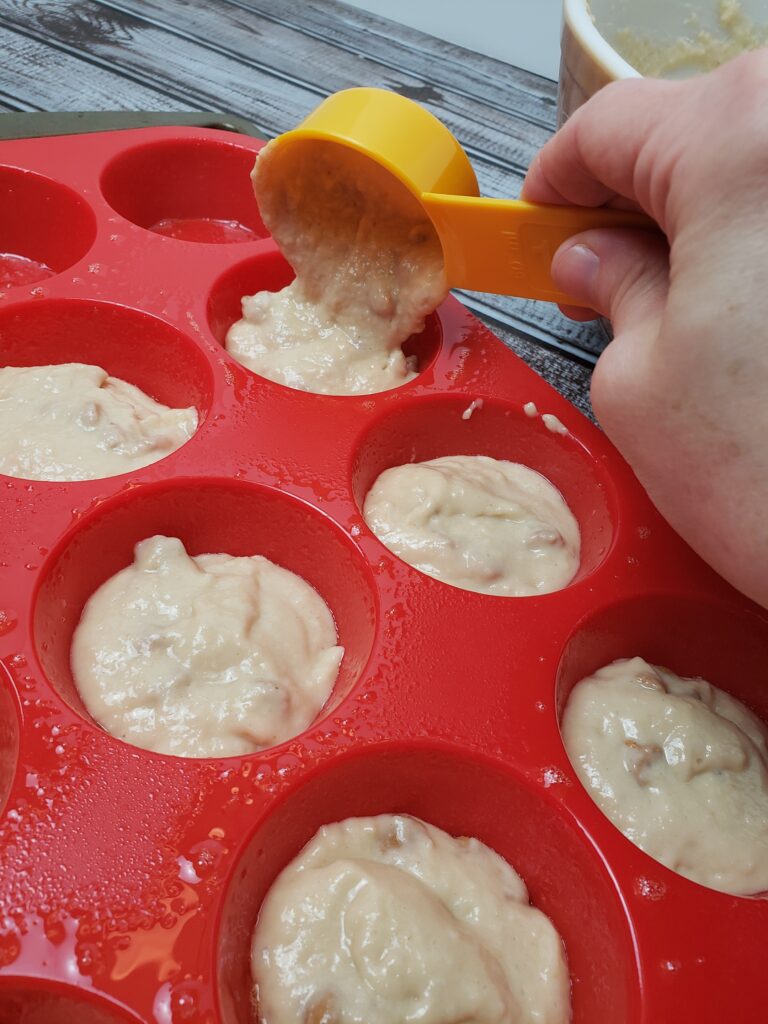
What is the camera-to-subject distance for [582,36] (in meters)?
1.29

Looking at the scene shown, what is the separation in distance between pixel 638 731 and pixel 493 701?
20cm

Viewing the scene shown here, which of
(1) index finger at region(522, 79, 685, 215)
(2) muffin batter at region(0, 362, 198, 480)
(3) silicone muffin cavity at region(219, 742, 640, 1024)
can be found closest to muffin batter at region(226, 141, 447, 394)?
(2) muffin batter at region(0, 362, 198, 480)

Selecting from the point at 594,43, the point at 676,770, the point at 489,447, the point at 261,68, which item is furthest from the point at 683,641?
the point at 261,68

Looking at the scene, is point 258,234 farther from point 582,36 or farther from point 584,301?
point 584,301

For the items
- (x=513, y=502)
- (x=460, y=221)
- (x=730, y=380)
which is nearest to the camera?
(x=730, y=380)

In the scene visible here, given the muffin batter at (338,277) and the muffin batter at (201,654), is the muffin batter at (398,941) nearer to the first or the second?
the muffin batter at (201,654)

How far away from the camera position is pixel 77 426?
1347 millimetres

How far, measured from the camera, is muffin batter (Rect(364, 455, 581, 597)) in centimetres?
128

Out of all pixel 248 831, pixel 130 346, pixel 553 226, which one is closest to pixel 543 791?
pixel 248 831

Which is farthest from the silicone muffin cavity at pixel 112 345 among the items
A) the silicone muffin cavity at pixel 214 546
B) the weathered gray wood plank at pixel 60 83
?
the weathered gray wood plank at pixel 60 83

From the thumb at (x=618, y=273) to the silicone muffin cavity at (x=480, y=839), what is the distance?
21.1 inches

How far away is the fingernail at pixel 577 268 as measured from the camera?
1091mm

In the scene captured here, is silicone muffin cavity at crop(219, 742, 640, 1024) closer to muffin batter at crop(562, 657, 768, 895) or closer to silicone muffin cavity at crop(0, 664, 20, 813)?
muffin batter at crop(562, 657, 768, 895)

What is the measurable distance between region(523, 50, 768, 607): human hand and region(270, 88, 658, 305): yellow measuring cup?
0.55ft
